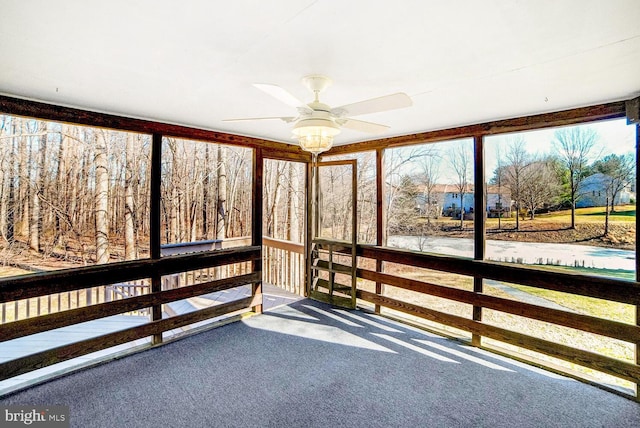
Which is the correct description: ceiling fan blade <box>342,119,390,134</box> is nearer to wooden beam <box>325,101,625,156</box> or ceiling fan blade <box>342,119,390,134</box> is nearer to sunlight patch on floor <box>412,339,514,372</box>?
wooden beam <box>325,101,625,156</box>

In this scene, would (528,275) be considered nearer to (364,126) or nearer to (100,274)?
(364,126)

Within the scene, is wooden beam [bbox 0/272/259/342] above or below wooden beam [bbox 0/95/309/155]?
below

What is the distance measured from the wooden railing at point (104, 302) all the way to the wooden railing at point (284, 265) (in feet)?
4.88

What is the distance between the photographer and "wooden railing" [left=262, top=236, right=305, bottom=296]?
5570 millimetres

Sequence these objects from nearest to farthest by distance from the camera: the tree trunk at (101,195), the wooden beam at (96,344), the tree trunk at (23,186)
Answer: the wooden beam at (96,344), the tree trunk at (23,186), the tree trunk at (101,195)

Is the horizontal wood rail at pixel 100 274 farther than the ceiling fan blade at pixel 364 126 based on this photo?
Yes

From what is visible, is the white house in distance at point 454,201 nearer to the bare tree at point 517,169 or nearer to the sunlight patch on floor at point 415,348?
the bare tree at point 517,169

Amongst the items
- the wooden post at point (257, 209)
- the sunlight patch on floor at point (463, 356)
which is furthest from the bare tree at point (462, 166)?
the wooden post at point (257, 209)

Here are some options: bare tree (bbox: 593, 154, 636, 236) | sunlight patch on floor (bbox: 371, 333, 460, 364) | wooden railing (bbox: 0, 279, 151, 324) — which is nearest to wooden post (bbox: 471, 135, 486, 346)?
sunlight patch on floor (bbox: 371, 333, 460, 364)

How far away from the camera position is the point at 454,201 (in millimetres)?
4012

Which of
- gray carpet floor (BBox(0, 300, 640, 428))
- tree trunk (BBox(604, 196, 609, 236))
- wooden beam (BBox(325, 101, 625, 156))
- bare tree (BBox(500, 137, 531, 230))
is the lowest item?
gray carpet floor (BBox(0, 300, 640, 428))

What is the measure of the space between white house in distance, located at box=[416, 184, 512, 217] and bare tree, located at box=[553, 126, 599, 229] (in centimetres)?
57

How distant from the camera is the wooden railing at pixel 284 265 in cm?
557

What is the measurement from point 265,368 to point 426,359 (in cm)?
161
